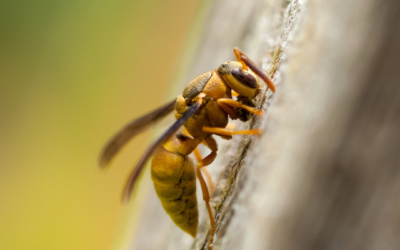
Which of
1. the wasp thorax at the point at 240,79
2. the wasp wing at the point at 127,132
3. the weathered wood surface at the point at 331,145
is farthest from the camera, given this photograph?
the wasp wing at the point at 127,132

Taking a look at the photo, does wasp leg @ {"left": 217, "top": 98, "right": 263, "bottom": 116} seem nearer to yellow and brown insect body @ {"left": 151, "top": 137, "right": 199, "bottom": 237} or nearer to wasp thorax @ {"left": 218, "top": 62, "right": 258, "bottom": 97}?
wasp thorax @ {"left": 218, "top": 62, "right": 258, "bottom": 97}

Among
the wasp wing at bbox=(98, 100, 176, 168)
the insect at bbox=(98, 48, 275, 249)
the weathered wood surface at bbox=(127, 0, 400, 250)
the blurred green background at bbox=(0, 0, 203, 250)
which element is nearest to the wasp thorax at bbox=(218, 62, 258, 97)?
the insect at bbox=(98, 48, 275, 249)

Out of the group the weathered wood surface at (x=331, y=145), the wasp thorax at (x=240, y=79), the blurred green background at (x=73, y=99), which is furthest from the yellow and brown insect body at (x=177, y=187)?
the blurred green background at (x=73, y=99)

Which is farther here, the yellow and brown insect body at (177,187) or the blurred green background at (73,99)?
the blurred green background at (73,99)

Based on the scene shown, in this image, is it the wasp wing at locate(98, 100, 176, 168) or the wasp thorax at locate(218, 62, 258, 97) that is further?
the wasp wing at locate(98, 100, 176, 168)

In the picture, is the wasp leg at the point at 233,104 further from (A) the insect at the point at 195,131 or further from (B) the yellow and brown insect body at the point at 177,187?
(B) the yellow and brown insect body at the point at 177,187

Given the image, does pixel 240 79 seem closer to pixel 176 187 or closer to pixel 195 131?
pixel 195 131

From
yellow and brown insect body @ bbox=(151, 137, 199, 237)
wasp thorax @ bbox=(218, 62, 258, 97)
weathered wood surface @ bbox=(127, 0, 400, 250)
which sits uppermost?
wasp thorax @ bbox=(218, 62, 258, 97)

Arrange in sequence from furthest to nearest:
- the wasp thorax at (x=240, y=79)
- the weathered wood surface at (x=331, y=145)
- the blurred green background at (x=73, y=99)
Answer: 1. the blurred green background at (x=73, y=99)
2. the wasp thorax at (x=240, y=79)
3. the weathered wood surface at (x=331, y=145)
